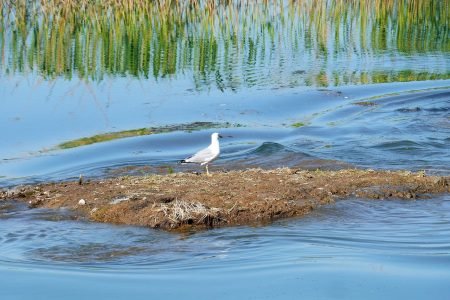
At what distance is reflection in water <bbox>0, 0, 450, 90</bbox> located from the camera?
1756 cm

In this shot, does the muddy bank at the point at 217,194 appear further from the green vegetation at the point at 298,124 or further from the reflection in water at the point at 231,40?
the reflection in water at the point at 231,40

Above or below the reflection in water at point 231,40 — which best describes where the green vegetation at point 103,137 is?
below

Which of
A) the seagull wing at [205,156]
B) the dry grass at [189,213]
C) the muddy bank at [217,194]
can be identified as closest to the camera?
the dry grass at [189,213]

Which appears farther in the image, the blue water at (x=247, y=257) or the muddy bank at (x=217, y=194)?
the muddy bank at (x=217, y=194)

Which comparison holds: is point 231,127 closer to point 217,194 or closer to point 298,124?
point 298,124

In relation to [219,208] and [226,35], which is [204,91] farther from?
[219,208]

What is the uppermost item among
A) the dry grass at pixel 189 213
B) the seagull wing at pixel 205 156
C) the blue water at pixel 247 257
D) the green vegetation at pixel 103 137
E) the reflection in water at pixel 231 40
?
the reflection in water at pixel 231 40

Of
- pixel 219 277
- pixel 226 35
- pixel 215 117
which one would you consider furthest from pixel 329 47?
pixel 219 277

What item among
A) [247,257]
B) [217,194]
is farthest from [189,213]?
[247,257]

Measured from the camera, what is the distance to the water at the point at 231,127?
7.58 m

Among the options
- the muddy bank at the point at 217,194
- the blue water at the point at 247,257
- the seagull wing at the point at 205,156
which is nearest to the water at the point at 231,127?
the blue water at the point at 247,257

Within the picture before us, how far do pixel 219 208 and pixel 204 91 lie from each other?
723 centimetres

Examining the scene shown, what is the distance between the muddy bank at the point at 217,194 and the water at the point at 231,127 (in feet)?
0.75

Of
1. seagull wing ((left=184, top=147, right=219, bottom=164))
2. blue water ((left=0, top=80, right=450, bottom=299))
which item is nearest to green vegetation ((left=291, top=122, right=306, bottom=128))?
blue water ((left=0, top=80, right=450, bottom=299))
